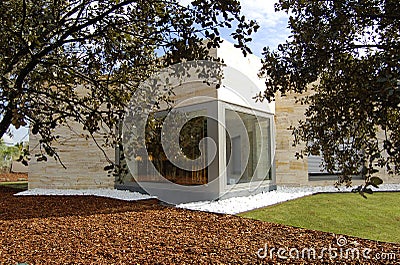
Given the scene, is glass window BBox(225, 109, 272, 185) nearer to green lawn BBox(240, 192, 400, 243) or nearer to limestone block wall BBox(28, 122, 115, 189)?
green lawn BBox(240, 192, 400, 243)

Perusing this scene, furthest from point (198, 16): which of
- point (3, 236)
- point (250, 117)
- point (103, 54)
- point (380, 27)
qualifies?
point (250, 117)

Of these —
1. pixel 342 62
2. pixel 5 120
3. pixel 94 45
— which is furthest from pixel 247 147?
pixel 5 120

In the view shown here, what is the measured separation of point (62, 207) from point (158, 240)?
3603 millimetres

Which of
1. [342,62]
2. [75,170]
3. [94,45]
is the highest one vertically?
[94,45]

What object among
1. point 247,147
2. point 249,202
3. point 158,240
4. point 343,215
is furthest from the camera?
point 247,147

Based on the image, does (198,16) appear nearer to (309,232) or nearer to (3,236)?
(309,232)

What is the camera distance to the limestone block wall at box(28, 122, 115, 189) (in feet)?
35.0

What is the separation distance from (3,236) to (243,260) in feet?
10.5

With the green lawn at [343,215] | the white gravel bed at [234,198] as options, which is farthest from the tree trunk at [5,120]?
the white gravel bed at [234,198]

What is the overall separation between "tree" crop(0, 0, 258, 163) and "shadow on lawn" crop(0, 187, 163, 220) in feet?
12.6

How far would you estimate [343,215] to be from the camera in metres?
6.32

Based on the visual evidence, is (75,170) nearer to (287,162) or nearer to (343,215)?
(287,162)

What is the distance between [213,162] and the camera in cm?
762

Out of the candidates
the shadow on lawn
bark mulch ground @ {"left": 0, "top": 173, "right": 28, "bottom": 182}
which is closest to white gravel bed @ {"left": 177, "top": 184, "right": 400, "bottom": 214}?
the shadow on lawn
